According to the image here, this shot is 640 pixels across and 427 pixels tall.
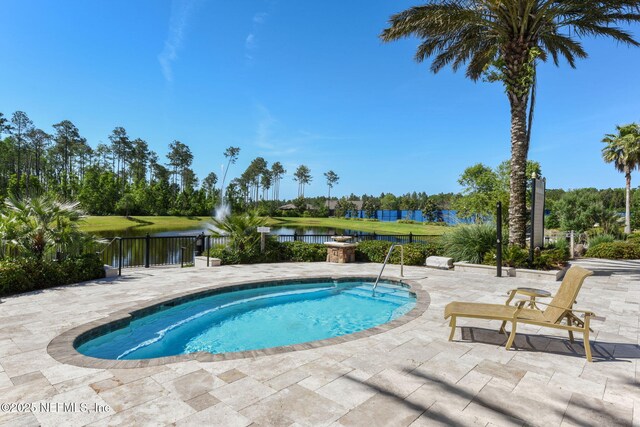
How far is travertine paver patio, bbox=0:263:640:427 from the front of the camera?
247 cm

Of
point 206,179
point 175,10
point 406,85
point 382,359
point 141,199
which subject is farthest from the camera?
point 206,179

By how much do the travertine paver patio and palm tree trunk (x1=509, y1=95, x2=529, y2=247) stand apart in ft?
16.4

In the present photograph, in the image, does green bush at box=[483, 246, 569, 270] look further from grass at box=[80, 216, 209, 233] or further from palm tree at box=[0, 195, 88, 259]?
grass at box=[80, 216, 209, 233]

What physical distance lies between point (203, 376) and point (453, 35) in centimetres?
1176

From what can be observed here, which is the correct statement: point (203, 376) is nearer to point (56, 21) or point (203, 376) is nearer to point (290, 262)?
point (290, 262)

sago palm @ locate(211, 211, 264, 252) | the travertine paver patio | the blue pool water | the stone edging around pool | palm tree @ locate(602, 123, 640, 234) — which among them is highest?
palm tree @ locate(602, 123, 640, 234)

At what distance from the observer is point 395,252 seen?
11039 millimetres

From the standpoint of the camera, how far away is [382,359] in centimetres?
355

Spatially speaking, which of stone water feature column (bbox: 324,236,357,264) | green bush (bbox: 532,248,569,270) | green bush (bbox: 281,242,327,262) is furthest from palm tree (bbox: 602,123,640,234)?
green bush (bbox: 281,242,327,262)

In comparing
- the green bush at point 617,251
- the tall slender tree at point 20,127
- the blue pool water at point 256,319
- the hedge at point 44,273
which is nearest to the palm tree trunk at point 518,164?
the blue pool water at point 256,319

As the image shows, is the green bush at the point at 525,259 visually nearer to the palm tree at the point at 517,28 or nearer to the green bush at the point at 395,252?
the palm tree at the point at 517,28

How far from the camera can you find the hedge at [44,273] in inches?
247

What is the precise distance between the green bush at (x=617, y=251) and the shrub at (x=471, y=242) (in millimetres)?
6143

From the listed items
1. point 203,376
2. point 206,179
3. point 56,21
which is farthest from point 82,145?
point 203,376
